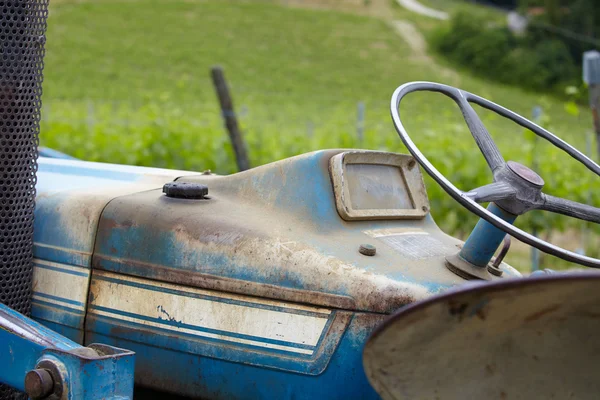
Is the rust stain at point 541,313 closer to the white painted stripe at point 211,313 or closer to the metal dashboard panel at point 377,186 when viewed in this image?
the white painted stripe at point 211,313

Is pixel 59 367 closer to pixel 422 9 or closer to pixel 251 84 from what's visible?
pixel 251 84

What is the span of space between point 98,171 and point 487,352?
5.16 feet

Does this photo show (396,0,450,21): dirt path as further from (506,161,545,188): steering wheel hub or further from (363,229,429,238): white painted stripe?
(506,161,545,188): steering wheel hub

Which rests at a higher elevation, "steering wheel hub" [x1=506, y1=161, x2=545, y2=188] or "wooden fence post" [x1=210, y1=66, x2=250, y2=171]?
"steering wheel hub" [x1=506, y1=161, x2=545, y2=188]

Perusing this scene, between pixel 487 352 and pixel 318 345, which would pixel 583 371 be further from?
pixel 318 345

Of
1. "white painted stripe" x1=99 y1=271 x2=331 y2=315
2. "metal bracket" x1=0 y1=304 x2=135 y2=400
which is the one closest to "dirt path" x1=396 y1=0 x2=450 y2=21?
"white painted stripe" x1=99 y1=271 x2=331 y2=315

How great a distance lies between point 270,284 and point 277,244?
0.36 feet

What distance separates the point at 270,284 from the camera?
197cm

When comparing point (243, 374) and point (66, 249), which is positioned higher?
point (66, 249)

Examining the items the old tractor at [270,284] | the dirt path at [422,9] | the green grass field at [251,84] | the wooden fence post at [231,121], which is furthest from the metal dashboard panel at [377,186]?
the dirt path at [422,9]

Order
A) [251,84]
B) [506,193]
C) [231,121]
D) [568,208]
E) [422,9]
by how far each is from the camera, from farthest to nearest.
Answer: [422,9], [251,84], [231,121], [568,208], [506,193]

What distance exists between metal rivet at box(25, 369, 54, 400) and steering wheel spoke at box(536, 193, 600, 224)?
1259 mm

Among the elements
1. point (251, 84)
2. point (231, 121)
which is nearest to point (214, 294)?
point (231, 121)

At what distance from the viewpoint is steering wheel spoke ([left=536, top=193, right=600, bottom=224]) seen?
2.01 m
